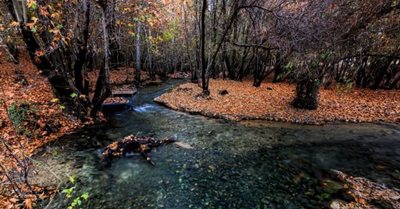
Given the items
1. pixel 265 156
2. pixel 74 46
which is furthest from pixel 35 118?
pixel 265 156

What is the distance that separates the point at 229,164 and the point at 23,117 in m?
6.54

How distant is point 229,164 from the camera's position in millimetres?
5895

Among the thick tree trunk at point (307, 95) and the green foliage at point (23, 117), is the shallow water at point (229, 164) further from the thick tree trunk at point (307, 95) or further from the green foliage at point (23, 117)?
the thick tree trunk at point (307, 95)

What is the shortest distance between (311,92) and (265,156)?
522 centimetres

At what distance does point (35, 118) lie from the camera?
738 cm

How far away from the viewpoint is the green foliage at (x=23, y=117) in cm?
666

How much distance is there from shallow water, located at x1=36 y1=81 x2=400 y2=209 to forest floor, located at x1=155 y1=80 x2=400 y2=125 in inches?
34.1

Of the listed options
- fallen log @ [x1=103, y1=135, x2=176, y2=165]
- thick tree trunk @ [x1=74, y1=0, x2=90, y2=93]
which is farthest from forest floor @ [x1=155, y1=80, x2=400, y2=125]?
thick tree trunk @ [x1=74, y1=0, x2=90, y2=93]

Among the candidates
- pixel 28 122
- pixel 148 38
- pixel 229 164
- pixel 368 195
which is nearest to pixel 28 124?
pixel 28 122

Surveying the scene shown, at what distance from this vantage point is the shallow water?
15.1 feet

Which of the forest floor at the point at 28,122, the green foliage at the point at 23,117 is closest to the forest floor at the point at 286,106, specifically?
the forest floor at the point at 28,122

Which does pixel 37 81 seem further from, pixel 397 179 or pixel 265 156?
pixel 397 179

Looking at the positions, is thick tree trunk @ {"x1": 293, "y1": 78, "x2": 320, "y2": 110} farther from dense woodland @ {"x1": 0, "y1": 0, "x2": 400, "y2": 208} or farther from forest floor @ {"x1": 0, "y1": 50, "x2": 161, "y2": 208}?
forest floor @ {"x1": 0, "y1": 50, "x2": 161, "y2": 208}

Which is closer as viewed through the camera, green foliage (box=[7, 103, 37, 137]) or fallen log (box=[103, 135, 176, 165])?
fallen log (box=[103, 135, 176, 165])
